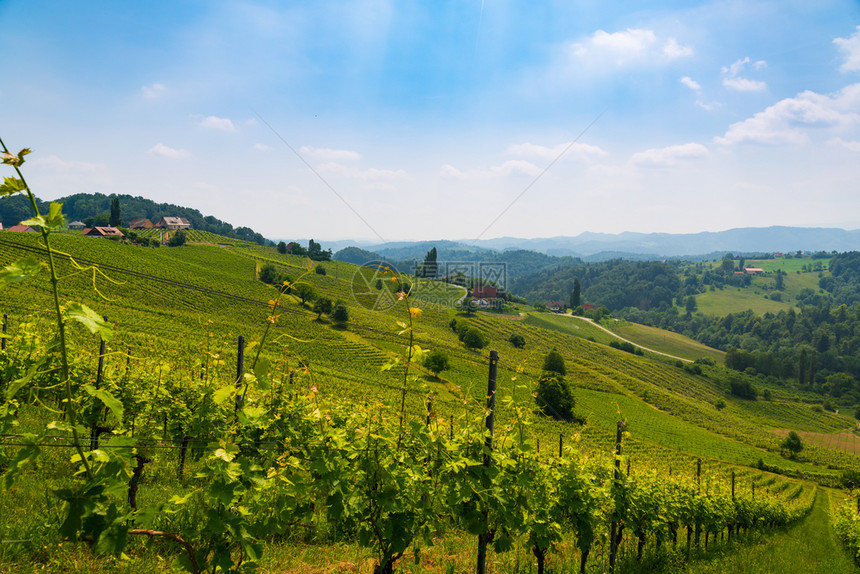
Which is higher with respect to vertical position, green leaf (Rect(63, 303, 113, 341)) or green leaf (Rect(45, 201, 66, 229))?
green leaf (Rect(45, 201, 66, 229))

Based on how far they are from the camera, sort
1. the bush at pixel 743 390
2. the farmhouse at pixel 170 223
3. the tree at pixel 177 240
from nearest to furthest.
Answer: the tree at pixel 177 240 < the bush at pixel 743 390 < the farmhouse at pixel 170 223

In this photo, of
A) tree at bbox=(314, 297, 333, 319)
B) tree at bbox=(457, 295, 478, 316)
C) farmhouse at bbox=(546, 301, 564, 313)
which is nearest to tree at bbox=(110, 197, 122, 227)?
tree at bbox=(314, 297, 333, 319)

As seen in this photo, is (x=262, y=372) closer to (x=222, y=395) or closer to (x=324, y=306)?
(x=222, y=395)

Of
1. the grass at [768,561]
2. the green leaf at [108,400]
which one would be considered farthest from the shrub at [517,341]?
the green leaf at [108,400]

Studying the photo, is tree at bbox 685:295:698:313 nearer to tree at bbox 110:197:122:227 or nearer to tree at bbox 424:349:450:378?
tree at bbox 424:349:450:378

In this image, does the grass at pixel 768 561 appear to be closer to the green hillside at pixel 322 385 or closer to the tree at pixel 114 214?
the green hillside at pixel 322 385

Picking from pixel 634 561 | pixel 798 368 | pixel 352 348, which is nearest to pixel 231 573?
pixel 634 561

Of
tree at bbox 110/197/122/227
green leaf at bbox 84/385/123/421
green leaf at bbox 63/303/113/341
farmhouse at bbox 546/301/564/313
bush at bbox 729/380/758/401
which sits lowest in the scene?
bush at bbox 729/380/758/401

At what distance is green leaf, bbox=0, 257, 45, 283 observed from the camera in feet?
5.74

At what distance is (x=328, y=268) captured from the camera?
103375 millimetres

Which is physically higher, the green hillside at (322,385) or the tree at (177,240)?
the tree at (177,240)

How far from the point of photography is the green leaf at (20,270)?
1749mm

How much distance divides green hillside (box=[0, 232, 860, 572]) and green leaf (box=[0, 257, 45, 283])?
9cm

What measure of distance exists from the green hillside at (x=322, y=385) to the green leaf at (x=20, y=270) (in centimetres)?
9
